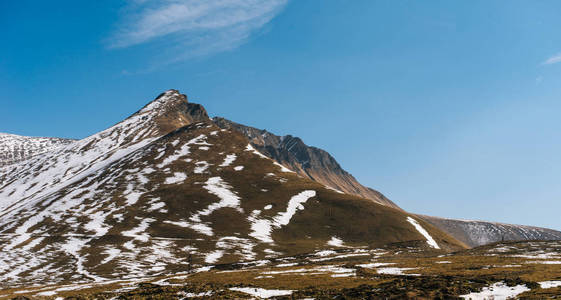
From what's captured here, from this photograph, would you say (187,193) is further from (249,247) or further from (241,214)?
(249,247)

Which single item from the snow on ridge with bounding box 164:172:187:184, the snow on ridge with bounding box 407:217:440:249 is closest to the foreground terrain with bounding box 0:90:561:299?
the snow on ridge with bounding box 164:172:187:184

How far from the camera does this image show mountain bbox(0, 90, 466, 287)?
10512 cm

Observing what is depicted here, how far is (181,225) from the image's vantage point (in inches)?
5477

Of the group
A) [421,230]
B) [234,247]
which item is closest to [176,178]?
[234,247]

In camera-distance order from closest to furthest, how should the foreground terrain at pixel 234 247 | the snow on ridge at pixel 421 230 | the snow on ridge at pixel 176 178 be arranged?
the foreground terrain at pixel 234 247, the snow on ridge at pixel 421 230, the snow on ridge at pixel 176 178

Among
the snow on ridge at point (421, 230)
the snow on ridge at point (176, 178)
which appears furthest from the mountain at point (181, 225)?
the snow on ridge at point (421, 230)

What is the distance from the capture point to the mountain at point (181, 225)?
105m

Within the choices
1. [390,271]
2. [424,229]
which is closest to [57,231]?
[390,271]

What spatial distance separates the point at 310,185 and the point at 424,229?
53.5 metres

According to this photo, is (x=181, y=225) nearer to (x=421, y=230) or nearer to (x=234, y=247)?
(x=234, y=247)

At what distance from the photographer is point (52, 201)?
174750 mm

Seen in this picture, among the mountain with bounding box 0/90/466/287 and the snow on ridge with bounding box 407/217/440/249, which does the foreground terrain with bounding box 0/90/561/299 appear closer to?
the mountain with bounding box 0/90/466/287

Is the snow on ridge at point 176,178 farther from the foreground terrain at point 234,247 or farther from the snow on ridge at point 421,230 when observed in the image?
the snow on ridge at point 421,230

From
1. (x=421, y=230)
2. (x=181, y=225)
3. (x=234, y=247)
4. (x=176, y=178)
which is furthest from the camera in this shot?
(x=176, y=178)
